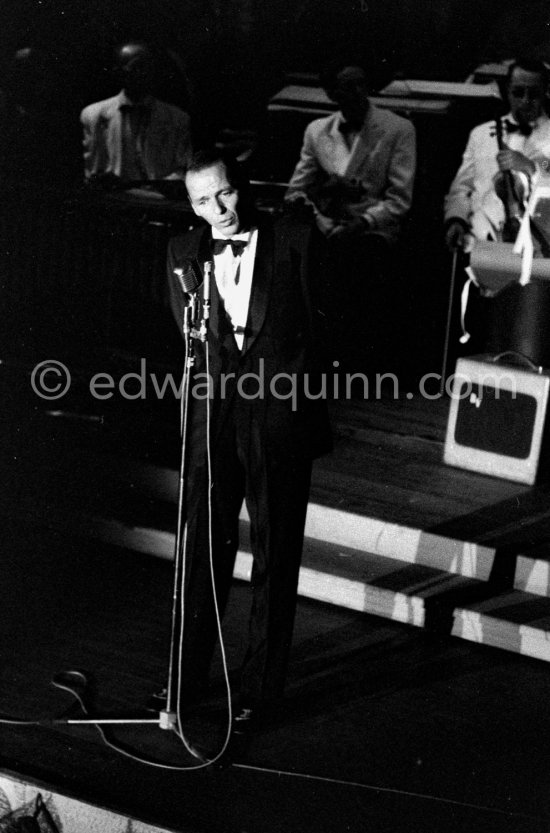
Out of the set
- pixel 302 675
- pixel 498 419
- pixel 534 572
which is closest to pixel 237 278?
pixel 302 675

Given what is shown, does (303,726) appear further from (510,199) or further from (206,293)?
(510,199)

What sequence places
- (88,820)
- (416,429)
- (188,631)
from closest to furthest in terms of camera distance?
(88,820), (188,631), (416,429)

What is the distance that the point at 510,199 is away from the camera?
481 cm

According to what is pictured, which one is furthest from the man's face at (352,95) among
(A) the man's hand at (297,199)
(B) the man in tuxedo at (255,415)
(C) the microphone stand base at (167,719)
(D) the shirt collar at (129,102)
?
(C) the microphone stand base at (167,719)

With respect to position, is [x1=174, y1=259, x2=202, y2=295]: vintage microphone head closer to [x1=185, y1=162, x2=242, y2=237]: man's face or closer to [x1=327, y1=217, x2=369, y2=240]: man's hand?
[x1=185, y1=162, x2=242, y2=237]: man's face

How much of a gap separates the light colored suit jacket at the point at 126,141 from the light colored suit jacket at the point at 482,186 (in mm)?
1451

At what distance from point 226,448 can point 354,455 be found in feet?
6.03

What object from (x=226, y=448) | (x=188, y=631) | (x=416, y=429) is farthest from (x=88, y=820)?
(x=416, y=429)

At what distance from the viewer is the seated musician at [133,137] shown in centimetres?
570

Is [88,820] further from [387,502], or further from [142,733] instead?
[387,502]

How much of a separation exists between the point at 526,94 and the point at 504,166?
1.49 ft

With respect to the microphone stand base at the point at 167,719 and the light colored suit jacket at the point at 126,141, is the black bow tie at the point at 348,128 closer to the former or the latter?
the light colored suit jacket at the point at 126,141

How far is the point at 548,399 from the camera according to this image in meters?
4.61

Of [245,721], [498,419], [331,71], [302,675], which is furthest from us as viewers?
[331,71]
